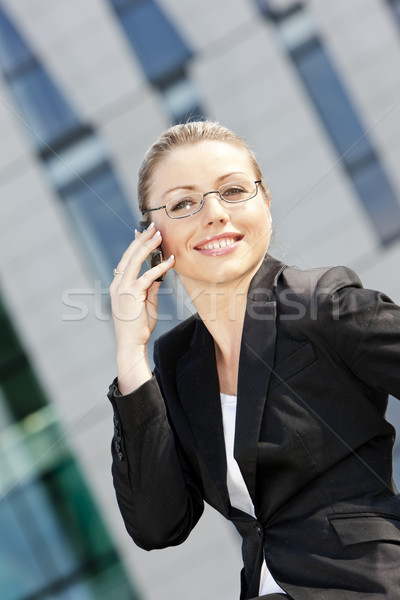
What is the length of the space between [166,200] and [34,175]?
279 centimetres

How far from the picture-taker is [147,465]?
130 cm

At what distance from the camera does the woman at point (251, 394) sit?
3.60 ft

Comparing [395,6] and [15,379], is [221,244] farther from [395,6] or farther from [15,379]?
[395,6]

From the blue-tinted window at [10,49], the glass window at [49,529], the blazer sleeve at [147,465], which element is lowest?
the glass window at [49,529]

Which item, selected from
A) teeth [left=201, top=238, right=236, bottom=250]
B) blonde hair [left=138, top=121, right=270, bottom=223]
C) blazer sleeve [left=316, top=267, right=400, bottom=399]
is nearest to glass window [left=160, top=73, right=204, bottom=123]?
blonde hair [left=138, top=121, right=270, bottom=223]

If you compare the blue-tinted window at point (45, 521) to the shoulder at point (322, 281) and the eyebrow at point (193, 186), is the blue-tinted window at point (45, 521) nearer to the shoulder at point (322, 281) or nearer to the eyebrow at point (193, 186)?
the eyebrow at point (193, 186)

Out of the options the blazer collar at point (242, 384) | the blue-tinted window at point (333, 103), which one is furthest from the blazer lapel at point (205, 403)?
the blue-tinted window at point (333, 103)

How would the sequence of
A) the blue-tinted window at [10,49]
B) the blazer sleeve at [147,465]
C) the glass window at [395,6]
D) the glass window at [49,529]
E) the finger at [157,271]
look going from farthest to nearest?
1. the blue-tinted window at [10,49]
2. the glass window at [395,6]
3. the glass window at [49,529]
4. the finger at [157,271]
5. the blazer sleeve at [147,465]

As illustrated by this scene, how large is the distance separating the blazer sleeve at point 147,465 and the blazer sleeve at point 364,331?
0.38m

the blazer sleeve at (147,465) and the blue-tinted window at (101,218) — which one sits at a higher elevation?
the blue-tinted window at (101,218)

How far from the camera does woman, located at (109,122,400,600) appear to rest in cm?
110

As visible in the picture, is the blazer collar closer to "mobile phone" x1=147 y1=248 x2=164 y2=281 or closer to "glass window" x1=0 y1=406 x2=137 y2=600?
"mobile phone" x1=147 y1=248 x2=164 y2=281

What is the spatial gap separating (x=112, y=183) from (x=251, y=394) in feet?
9.41

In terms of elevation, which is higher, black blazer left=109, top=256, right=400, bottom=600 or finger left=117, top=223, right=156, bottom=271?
finger left=117, top=223, right=156, bottom=271
